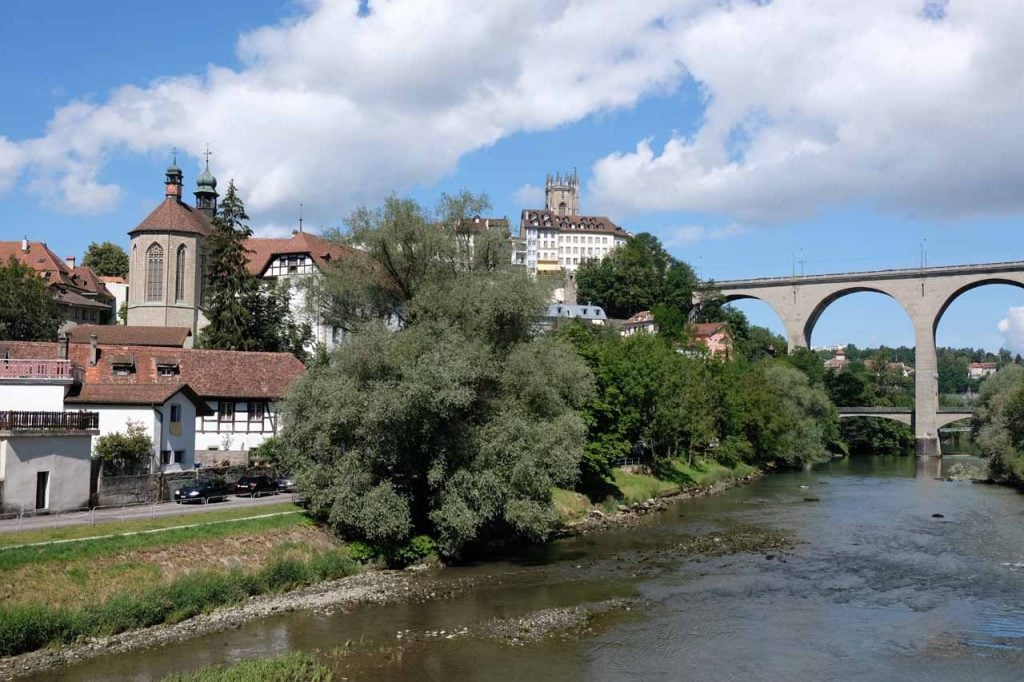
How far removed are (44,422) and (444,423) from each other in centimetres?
1358

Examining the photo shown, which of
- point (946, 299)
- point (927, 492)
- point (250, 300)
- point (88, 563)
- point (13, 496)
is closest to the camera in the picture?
point (88, 563)

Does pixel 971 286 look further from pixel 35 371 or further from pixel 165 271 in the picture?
pixel 35 371

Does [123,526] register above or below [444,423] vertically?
below

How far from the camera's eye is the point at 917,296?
97.5 meters

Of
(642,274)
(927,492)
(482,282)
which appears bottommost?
(927,492)

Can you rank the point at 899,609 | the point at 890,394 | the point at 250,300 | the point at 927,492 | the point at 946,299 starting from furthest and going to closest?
1. the point at 890,394
2. the point at 946,299
3. the point at 250,300
4. the point at 927,492
5. the point at 899,609

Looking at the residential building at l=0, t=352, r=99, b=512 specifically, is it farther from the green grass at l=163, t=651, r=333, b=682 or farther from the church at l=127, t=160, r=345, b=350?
the church at l=127, t=160, r=345, b=350

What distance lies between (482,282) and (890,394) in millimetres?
99638

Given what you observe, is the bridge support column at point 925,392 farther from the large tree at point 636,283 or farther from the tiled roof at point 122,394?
the tiled roof at point 122,394

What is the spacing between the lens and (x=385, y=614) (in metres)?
23.8

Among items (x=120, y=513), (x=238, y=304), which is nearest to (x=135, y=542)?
(x=120, y=513)

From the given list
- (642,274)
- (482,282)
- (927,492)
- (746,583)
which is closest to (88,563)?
(482,282)

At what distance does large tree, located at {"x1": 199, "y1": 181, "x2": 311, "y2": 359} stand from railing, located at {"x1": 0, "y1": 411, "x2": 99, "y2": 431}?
1013 inches

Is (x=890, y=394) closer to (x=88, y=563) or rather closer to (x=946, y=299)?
(x=946, y=299)
